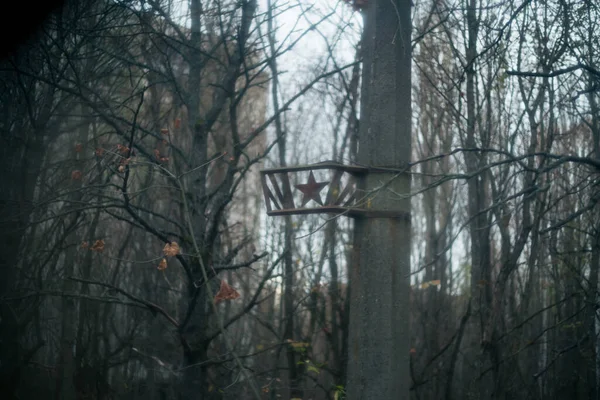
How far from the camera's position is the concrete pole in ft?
21.7

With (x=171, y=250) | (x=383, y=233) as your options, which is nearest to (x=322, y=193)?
(x=383, y=233)

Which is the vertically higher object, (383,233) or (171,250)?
(383,233)

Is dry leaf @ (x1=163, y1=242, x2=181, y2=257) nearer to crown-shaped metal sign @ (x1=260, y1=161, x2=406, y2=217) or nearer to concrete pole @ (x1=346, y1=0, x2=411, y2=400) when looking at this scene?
crown-shaped metal sign @ (x1=260, y1=161, x2=406, y2=217)

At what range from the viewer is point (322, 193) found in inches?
277

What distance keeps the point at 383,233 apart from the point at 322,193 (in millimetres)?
726

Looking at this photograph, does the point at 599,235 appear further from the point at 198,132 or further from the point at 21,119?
the point at 21,119

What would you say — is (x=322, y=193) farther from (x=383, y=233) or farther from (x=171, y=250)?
(x=171, y=250)

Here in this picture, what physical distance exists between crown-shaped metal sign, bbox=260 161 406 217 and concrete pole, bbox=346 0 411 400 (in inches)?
3.2

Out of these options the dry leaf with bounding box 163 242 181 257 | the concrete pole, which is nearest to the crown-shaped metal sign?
the concrete pole

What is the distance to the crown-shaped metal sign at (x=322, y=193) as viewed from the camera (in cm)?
662

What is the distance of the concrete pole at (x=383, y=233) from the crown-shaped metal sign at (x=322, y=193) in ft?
0.27

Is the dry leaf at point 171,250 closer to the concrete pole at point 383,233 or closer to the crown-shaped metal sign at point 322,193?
the crown-shaped metal sign at point 322,193

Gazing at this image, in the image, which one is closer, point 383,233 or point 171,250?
point 383,233

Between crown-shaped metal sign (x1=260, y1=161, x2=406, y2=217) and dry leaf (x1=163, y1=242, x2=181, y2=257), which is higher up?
crown-shaped metal sign (x1=260, y1=161, x2=406, y2=217)
